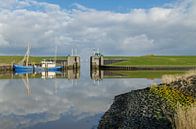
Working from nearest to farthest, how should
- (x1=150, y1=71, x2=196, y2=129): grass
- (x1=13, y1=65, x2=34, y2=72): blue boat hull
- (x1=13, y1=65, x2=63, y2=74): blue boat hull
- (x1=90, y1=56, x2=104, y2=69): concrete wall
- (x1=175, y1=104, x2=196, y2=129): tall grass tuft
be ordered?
(x1=175, y1=104, x2=196, y2=129): tall grass tuft
(x1=150, y1=71, x2=196, y2=129): grass
(x1=13, y1=65, x2=34, y2=72): blue boat hull
(x1=13, y1=65, x2=63, y2=74): blue boat hull
(x1=90, y1=56, x2=104, y2=69): concrete wall

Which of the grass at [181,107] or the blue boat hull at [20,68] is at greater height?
the grass at [181,107]

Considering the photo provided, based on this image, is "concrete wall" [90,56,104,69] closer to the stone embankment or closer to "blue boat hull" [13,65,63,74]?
"blue boat hull" [13,65,63,74]

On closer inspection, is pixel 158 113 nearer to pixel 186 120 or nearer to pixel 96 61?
pixel 186 120

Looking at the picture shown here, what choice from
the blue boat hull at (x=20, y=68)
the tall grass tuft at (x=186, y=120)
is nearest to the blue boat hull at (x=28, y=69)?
the blue boat hull at (x=20, y=68)

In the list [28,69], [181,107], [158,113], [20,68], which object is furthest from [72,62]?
[181,107]

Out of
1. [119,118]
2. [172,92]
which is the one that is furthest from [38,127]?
[172,92]

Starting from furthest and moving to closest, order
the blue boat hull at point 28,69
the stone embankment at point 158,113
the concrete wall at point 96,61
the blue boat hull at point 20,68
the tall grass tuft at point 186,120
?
the concrete wall at point 96,61 → the blue boat hull at point 28,69 → the blue boat hull at point 20,68 → the stone embankment at point 158,113 → the tall grass tuft at point 186,120

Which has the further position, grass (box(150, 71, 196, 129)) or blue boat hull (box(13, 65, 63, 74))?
blue boat hull (box(13, 65, 63, 74))

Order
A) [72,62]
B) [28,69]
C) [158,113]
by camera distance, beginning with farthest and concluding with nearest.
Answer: [72,62] → [28,69] → [158,113]

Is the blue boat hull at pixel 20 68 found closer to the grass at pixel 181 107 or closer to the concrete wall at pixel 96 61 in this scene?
the concrete wall at pixel 96 61

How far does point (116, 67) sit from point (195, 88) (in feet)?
351

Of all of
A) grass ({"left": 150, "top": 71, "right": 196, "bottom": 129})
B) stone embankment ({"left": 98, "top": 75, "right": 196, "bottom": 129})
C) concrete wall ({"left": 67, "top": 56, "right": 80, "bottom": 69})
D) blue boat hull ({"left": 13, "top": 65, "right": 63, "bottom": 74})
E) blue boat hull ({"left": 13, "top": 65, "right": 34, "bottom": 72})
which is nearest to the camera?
grass ({"left": 150, "top": 71, "right": 196, "bottom": 129})

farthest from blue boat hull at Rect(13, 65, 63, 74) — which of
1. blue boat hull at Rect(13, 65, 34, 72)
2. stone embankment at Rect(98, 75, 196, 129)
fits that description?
stone embankment at Rect(98, 75, 196, 129)

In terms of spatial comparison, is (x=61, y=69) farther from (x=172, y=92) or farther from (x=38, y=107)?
(x=172, y=92)
